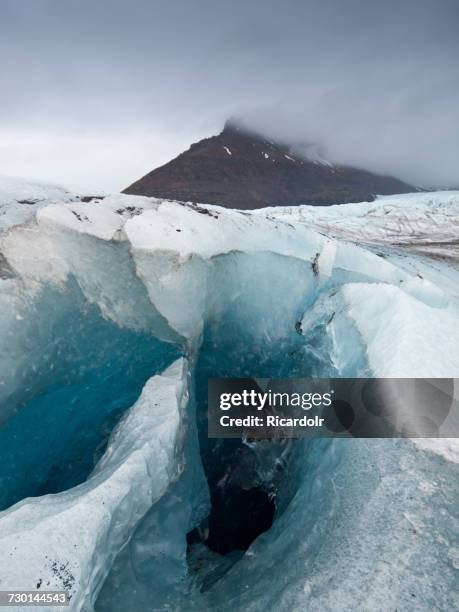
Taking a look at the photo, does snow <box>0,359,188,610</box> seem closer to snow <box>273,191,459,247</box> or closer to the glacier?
the glacier

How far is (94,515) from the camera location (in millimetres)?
2250

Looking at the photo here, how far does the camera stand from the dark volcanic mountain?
160ft

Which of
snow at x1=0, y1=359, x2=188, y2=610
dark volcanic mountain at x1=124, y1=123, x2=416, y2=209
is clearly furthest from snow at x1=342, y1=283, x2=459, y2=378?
dark volcanic mountain at x1=124, y1=123, x2=416, y2=209

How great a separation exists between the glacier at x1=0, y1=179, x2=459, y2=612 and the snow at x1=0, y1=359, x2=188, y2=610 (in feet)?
0.04

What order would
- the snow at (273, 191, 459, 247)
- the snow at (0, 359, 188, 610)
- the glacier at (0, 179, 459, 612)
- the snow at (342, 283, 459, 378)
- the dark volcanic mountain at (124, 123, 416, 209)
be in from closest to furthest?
the snow at (0, 359, 188, 610) < the glacier at (0, 179, 459, 612) < the snow at (342, 283, 459, 378) < the snow at (273, 191, 459, 247) < the dark volcanic mountain at (124, 123, 416, 209)

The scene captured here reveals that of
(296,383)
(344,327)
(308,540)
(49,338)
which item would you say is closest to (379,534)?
(308,540)

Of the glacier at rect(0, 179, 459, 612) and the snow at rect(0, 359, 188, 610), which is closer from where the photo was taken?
the snow at rect(0, 359, 188, 610)

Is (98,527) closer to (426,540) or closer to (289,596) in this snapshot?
(289,596)

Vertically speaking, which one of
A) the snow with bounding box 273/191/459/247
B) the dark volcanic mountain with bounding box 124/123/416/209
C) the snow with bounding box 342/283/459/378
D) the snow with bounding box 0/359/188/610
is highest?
the dark volcanic mountain with bounding box 124/123/416/209

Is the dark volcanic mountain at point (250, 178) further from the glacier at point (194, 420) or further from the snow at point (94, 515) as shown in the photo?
the snow at point (94, 515)

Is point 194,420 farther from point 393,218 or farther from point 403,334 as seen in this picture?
point 393,218

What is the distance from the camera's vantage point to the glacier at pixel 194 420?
2137mm

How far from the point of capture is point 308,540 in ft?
8.06

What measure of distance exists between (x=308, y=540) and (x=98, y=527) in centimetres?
132
